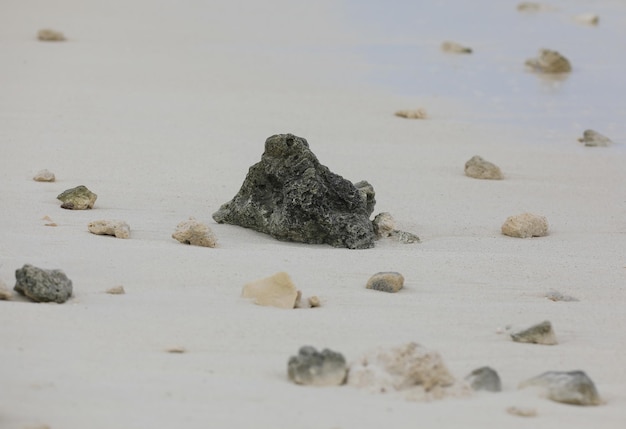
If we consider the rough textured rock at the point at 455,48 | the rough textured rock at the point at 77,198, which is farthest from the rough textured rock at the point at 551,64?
the rough textured rock at the point at 77,198

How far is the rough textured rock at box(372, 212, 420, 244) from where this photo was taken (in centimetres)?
598

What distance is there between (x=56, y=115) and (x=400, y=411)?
580 cm

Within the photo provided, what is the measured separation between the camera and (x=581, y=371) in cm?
379

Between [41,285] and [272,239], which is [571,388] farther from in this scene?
[272,239]

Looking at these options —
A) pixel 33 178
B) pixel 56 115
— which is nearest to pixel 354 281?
pixel 33 178

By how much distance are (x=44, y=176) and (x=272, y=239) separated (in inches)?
67.4

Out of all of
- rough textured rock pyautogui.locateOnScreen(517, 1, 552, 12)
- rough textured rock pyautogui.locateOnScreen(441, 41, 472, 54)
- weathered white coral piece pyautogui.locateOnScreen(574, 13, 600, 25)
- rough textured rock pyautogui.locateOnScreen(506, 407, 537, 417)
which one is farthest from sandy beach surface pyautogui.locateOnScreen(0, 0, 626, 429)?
rough textured rock pyautogui.locateOnScreen(517, 1, 552, 12)

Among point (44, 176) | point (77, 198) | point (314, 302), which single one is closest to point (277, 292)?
point (314, 302)

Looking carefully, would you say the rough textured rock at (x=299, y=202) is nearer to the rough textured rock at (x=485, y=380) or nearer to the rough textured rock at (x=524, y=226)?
the rough textured rock at (x=524, y=226)

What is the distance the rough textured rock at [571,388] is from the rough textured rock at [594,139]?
5595 millimetres

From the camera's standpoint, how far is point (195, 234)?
5414 millimetres

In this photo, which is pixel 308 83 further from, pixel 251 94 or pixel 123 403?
pixel 123 403

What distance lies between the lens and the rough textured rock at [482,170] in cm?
773

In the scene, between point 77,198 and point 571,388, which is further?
point 77,198
